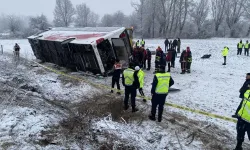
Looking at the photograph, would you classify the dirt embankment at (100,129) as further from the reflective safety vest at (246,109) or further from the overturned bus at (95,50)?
the overturned bus at (95,50)

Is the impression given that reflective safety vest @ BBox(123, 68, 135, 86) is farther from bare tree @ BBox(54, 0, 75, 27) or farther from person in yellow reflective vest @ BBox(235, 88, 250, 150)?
bare tree @ BBox(54, 0, 75, 27)

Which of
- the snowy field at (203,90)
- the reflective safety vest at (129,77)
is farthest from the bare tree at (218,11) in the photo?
the reflective safety vest at (129,77)

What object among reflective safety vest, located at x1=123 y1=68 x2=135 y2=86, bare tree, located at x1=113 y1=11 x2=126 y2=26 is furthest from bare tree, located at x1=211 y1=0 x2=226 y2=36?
reflective safety vest, located at x1=123 y1=68 x2=135 y2=86

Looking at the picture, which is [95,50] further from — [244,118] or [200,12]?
[200,12]

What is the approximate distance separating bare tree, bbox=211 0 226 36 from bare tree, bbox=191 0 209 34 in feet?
6.05

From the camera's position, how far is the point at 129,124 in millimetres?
6422

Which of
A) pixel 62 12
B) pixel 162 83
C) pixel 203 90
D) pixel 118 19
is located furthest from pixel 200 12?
pixel 162 83

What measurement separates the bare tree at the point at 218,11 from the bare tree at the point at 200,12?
72.6 inches

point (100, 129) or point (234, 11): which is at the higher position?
point (234, 11)

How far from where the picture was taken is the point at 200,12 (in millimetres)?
47312

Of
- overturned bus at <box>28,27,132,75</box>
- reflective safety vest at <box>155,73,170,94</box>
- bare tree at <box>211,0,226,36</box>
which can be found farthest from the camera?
bare tree at <box>211,0,226,36</box>

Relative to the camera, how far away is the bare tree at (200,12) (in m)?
47.2

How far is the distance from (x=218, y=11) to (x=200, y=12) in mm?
3654

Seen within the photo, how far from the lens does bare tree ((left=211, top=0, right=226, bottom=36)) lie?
4325cm
